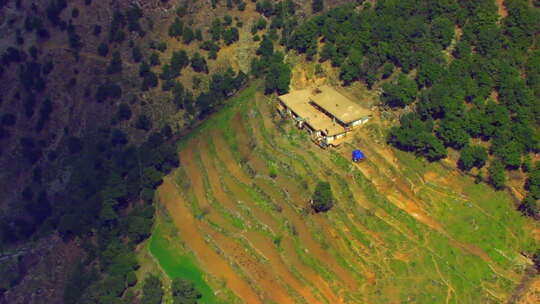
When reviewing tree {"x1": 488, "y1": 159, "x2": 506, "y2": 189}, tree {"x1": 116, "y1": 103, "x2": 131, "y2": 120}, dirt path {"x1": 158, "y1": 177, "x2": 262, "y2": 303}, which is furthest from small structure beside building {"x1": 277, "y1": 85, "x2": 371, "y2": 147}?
tree {"x1": 116, "y1": 103, "x2": 131, "y2": 120}

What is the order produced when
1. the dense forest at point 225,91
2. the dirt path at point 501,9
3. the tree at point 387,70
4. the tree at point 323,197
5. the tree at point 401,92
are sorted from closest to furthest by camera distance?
the tree at point 323,197
the dense forest at point 225,91
the tree at point 401,92
the dirt path at point 501,9
the tree at point 387,70

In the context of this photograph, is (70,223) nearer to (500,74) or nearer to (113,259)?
(113,259)

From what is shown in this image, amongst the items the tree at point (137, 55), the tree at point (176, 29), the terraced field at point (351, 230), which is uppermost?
the tree at point (176, 29)

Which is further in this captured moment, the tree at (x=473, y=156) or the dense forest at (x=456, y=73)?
the dense forest at (x=456, y=73)

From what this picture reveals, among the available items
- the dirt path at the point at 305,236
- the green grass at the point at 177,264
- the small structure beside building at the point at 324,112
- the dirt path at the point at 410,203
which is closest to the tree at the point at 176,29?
the small structure beside building at the point at 324,112

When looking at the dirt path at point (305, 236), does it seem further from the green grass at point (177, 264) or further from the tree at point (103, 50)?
the tree at point (103, 50)

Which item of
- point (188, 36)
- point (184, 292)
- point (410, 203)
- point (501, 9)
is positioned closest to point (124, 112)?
point (188, 36)
